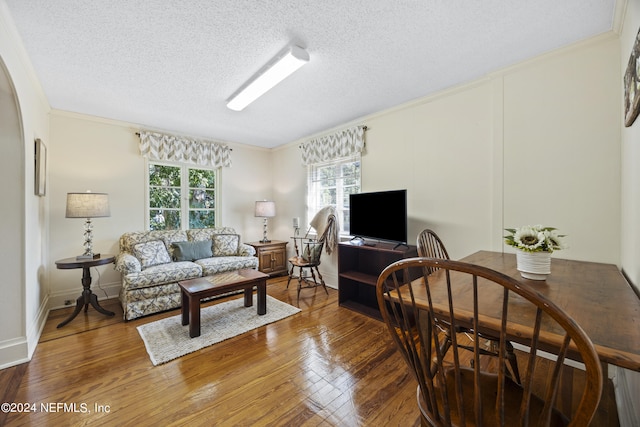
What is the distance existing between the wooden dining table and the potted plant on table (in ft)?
0.16

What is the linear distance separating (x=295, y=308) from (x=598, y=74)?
342cm

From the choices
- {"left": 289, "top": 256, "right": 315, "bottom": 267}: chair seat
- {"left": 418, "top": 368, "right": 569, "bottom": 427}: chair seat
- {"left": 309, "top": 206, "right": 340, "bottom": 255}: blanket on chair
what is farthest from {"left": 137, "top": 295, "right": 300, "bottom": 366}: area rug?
{"left": 418, "top": 368, "right": 569, "bottom": 427}: chair seat

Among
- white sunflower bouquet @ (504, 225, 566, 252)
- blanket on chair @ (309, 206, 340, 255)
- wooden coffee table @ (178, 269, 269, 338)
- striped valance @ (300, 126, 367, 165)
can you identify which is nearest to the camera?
white sunflower bouquet @ (504, 225, 566, 252)

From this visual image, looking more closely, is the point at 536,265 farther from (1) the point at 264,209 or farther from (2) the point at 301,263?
(1) the point at 264,209

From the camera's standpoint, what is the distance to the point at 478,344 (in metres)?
0.69

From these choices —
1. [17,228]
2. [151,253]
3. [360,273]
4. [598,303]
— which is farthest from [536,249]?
[151,253]

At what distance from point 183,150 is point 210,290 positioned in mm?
2559

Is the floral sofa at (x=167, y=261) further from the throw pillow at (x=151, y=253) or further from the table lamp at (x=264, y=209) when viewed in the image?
the table lamp at (x=264, y=209)

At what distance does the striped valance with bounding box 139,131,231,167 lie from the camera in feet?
12.2

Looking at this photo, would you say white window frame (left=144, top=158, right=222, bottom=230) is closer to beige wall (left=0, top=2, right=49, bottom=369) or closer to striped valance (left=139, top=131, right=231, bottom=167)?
striped valance (left=139, top=131, right=231, bottom=167)

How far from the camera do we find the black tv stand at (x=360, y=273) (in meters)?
A: 2.98

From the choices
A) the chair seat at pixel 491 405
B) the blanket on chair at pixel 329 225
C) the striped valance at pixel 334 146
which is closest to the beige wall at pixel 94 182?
the striped valance at pixel 334 146

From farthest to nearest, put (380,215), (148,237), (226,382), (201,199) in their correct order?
1. (201,199)
2. (148,237)
3. (380,215)
4. (226,382)

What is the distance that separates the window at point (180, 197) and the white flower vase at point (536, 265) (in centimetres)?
430
